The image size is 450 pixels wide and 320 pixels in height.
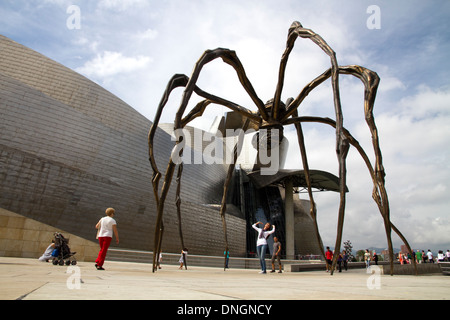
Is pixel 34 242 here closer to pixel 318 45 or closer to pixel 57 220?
pixel 57 220

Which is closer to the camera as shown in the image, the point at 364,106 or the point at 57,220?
the point at 364,106

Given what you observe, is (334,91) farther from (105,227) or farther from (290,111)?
(105,227)

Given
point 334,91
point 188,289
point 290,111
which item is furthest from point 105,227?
point 290,111

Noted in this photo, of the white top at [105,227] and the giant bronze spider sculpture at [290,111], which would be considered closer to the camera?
the giant bronze spider sculpture at [290,111]

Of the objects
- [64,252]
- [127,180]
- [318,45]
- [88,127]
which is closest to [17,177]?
[88,127]

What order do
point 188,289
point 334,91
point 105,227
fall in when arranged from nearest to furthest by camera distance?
1. point 188,289
2. point 334,91
3. point 105,227

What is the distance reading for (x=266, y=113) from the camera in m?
7.01

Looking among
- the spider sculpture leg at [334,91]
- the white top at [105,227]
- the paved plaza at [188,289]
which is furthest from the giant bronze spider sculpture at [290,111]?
the paved plaza at [188,289]

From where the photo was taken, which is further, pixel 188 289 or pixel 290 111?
pixel 290 111

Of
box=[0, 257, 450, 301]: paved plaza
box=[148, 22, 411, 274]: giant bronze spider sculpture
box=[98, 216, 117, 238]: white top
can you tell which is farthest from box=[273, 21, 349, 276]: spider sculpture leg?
box=[98, 216, 117, 238]: white top

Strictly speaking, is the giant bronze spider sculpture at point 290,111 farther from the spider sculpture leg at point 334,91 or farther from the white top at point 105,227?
the white top at point 105,227

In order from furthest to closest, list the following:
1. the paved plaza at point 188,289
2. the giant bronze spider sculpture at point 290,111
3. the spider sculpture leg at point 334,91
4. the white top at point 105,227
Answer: the white top at point 105,227 → the giant bronze spider sculpture at point 290,111 → the spider sculpture leg at point 334,91 → the paved plaza at point 188,289

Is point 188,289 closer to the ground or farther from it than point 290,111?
closer to the ground
